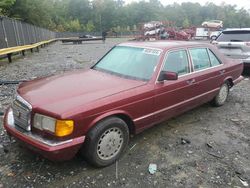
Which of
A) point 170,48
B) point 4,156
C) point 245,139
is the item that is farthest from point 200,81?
point 4,156

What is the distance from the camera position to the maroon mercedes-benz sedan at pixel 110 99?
10.0 ft

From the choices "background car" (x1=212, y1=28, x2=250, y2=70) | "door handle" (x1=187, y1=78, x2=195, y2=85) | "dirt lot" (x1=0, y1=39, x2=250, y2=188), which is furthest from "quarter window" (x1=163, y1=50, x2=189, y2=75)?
"background car" (x1=212, y1=28, x2=250, y2=70)

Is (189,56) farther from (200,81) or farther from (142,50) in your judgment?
(142,50)

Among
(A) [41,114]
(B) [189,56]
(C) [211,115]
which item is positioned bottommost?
(C) [211,115]

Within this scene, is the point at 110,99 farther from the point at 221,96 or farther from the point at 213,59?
the point at 221,96

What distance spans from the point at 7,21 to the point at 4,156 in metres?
Answer: 12.9

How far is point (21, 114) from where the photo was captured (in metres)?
3.33

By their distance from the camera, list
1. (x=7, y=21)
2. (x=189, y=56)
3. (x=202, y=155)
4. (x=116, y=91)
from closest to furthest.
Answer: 1. (x=116, y=91)
2. (x=202, y=155)
3. (x=189, y=56)
4. (x=7, y=21)

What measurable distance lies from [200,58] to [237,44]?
461 centimetres

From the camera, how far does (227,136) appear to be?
15.1ft

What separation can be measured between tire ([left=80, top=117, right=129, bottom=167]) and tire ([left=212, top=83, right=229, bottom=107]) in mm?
3103

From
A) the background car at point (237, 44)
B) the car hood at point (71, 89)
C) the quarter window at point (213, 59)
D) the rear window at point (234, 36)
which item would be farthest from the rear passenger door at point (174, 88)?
the rear window at point (234, 36)

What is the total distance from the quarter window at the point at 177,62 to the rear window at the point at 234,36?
17.7 ft

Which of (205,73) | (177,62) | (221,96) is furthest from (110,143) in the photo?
(221,96)
